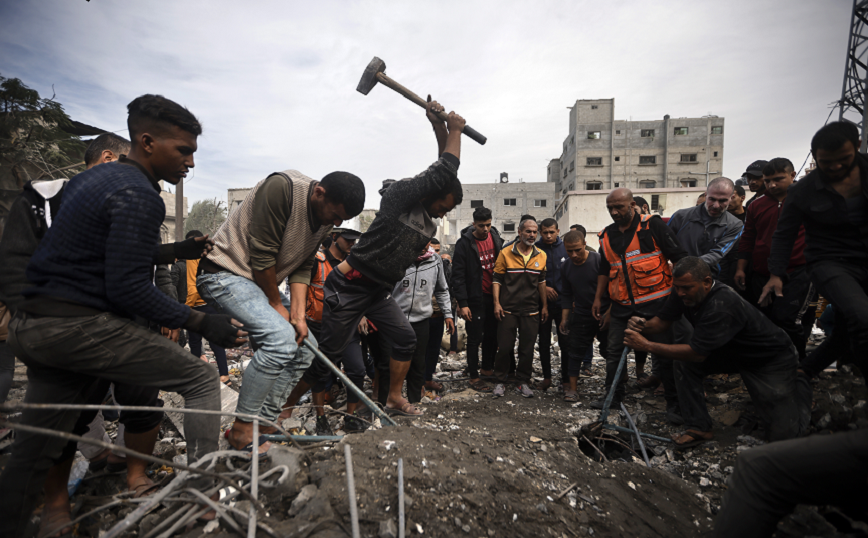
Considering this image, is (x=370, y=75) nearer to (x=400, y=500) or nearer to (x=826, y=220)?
(x=400, y=500)

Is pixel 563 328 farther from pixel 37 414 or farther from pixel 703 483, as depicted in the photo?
pixel 37 414

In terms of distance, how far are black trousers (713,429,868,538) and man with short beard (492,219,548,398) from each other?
3.22 meters

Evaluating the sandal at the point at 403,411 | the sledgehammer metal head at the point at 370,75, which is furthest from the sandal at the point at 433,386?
the sledgehammer metal head at the point at 370,75

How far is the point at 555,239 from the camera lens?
5.13m

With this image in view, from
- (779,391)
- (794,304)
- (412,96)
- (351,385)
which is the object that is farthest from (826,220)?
(351,385)

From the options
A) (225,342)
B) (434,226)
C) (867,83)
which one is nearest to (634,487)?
(434,226)

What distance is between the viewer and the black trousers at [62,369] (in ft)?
4.97

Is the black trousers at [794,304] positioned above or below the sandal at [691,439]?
above

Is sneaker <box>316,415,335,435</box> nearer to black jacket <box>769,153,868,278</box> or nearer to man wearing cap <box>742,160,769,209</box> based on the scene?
black jacket <box>769,153,868,278</box>

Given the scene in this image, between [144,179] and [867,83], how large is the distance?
21.6m

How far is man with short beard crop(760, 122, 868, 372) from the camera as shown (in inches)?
97.4

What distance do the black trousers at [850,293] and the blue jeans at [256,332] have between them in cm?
323

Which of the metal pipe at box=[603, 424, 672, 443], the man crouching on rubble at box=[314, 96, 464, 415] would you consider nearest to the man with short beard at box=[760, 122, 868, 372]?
the metal pipe at box=[603, 424, 672, 443]

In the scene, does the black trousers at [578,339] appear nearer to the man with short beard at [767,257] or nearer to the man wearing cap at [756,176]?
the man with short beard at [767,257]
